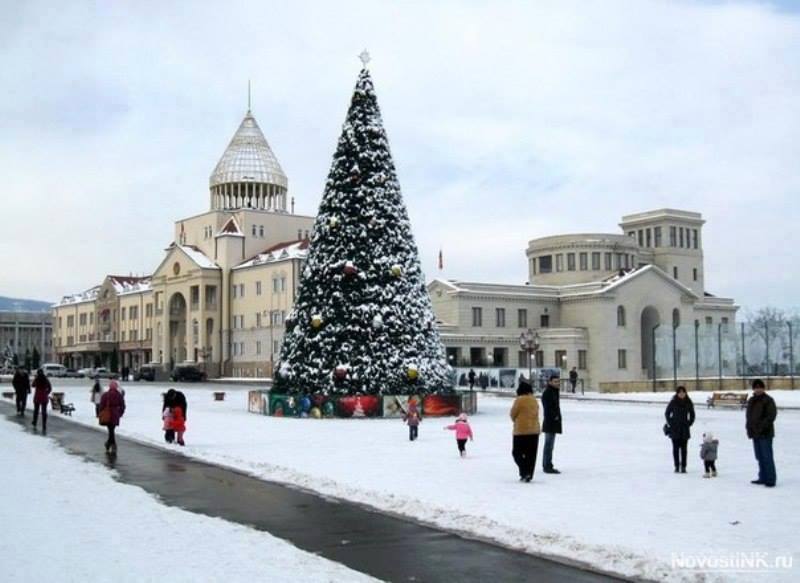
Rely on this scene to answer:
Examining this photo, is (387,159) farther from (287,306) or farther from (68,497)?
(287,306)

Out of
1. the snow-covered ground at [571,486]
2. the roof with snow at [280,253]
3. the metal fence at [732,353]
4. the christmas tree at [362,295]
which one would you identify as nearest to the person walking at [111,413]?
the snow-covered ground at [571,486]

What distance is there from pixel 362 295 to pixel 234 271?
67691mm

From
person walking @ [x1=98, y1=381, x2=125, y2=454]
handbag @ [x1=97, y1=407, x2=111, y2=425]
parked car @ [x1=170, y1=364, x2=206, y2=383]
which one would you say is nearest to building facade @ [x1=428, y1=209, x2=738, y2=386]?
parked car @ [x1=170, y1=364, x2=206, y2=383]

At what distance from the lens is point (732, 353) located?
59094mm

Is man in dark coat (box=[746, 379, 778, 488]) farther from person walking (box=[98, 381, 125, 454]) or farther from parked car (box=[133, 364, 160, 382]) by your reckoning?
parked car (box=[133, 364, 160, 382])

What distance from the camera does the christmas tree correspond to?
33.5 metres

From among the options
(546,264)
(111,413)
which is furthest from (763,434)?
(546,264)

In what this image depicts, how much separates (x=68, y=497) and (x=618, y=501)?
7675 millimetres

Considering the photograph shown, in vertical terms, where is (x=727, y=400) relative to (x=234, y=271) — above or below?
below

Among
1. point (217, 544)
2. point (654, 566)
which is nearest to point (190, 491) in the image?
point (217, 544)

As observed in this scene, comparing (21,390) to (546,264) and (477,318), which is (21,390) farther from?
(546,264)

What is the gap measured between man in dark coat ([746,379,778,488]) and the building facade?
6436cm

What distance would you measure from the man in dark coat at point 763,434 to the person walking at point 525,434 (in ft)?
10.6

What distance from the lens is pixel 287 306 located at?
90750mm
